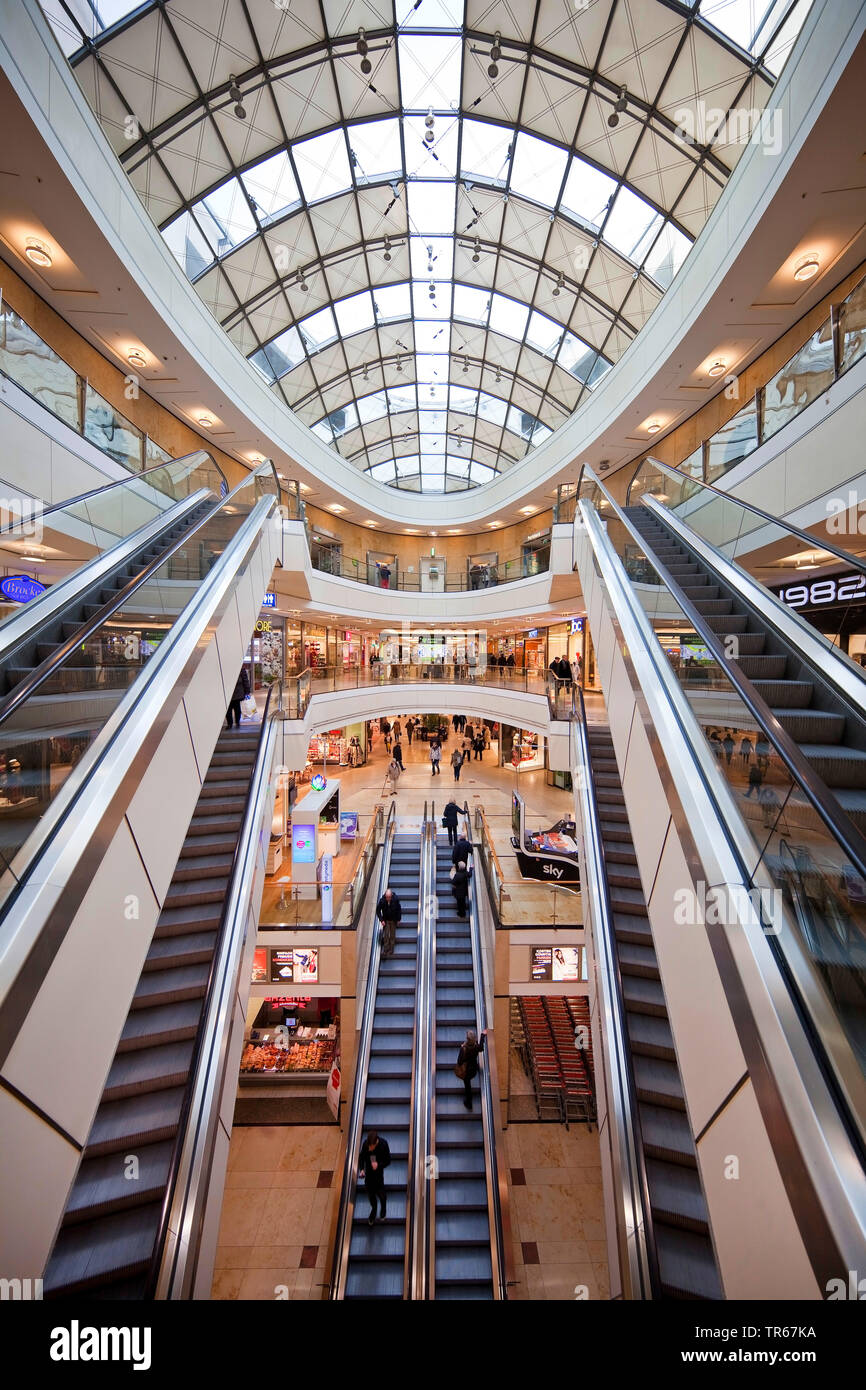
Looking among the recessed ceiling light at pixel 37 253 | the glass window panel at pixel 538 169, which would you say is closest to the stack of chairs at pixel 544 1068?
the recessed ceiling light at pixel 37 253

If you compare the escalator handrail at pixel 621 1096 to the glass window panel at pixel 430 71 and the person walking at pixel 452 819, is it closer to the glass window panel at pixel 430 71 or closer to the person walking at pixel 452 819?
the person walking at pixel 452 819

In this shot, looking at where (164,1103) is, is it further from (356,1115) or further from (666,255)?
(666,255)

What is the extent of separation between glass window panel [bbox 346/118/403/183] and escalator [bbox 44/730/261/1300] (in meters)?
17.5

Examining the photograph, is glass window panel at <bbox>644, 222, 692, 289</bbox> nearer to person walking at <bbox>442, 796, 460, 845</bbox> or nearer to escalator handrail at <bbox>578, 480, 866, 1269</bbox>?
person walking at <bbox>442, 796, 460, 845</bbox>

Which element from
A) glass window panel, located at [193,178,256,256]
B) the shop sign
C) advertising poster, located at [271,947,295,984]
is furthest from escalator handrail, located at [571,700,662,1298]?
glass window panel, located at [193,178,256,256]

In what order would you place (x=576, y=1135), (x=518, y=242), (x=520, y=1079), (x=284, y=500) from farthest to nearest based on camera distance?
(x=518, y=242)
(x=284, y=500)
(x=520, y=1079)
(x=576, y=1135)

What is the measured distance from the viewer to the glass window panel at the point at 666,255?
38.4 ft

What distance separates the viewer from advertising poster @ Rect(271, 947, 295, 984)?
9148 millimetres

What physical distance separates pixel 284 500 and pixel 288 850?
26.6 feet

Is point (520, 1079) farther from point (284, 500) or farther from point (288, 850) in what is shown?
point (284, 500)

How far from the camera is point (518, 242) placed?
16.1m

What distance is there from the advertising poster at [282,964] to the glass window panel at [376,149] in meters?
18.7
